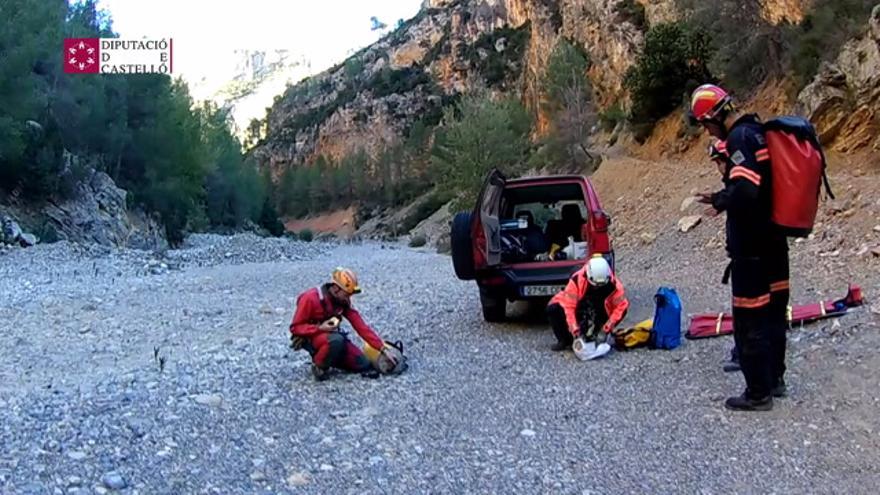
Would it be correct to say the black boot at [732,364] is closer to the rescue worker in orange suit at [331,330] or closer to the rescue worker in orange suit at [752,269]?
the rescue worker in orange suit at [752,269]

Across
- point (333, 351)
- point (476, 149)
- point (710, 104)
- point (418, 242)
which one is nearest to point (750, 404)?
point (710, 104)

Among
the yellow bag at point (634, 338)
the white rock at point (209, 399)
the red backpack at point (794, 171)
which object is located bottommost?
the white rock at point (209, 399)

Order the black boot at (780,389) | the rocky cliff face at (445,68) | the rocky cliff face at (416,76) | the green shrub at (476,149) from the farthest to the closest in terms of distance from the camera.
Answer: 1. the rocky cliff face at (416,76)
2. the rocky cliff face at (445,68)
3. the green shrub at (476,149)
4. the black boot at (780,389)

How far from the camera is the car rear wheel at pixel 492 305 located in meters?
9.48

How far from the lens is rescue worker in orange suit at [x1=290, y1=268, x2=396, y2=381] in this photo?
691cm

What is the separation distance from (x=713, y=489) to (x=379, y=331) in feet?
20.1

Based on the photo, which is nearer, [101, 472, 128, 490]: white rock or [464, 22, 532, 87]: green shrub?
[101, 472, 128, 490]: white rock

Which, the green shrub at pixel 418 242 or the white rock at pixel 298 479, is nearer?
the white rock at pixel 298 479

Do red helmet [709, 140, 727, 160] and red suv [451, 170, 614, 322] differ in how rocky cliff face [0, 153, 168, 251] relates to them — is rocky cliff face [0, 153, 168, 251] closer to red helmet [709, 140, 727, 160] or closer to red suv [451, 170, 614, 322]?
red suv [451, 170, 614, 322]

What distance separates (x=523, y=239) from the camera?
10.4 metres

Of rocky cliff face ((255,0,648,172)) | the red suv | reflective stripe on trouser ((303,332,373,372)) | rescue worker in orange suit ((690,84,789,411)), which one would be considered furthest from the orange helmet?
rocky cliff face ((255,0,648,172))

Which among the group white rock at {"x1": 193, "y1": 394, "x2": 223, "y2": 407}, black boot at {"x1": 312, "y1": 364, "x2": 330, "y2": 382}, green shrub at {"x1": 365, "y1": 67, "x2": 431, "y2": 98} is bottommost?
white rock at {"x1": 193, "y1": 394, "x2": 223, "y2": 407}

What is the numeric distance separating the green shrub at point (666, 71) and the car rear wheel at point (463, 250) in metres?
16.9

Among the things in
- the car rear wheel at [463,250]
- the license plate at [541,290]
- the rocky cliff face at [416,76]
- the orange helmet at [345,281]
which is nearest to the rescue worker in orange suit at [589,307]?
the license plate at [541,290]
